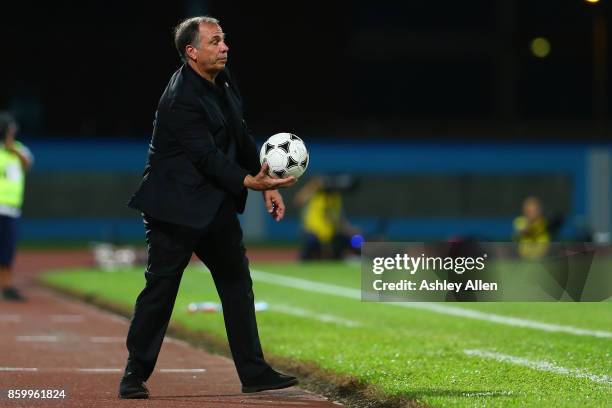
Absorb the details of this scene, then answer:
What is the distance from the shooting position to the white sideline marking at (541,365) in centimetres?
834

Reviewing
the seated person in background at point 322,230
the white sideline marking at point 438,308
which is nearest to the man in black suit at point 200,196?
the white sideline marking at point 438,308

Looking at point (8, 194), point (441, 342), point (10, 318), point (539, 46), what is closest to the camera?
point (441, 342)

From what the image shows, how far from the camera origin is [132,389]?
788 cm

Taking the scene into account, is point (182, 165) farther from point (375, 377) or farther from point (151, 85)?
point (151, 85)

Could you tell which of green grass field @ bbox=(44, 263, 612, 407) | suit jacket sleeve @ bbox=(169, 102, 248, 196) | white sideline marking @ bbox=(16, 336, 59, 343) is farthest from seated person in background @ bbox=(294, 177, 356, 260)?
suit jacket sleeve @ bbox=(169, 102, 248, 196)

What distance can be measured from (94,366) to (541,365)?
306cm

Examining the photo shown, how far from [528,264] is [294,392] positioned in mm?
Answer: 3657

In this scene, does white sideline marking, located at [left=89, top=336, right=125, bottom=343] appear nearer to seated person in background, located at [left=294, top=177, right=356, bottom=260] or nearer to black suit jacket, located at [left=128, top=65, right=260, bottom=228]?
black suit jacket, located at [left=128, top=65, right=260, bottom=228]

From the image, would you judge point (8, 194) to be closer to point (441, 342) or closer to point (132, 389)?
point (441, 342)

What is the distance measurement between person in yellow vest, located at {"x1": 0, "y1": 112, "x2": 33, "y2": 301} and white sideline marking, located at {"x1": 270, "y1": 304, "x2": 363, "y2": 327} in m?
3.41

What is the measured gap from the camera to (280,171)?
777 centimetres

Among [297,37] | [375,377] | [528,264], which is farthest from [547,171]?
[375,377]

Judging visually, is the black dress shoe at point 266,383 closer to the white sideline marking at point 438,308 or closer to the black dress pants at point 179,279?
the black dress pants at point 179,279

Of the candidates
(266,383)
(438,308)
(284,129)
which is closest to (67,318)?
(438,308)
